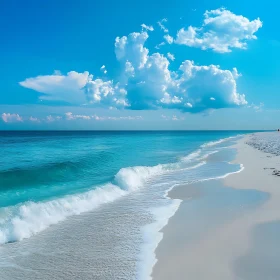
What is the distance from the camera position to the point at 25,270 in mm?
6484

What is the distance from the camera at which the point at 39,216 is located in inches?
395

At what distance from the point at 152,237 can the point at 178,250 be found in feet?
4.11

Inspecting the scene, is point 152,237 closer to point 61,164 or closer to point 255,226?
point 255,226

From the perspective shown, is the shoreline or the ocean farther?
the ocean

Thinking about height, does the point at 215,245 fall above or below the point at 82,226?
above

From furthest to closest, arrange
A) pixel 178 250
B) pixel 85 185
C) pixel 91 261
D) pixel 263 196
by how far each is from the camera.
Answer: pixel 85 185
pixel 263 196
pixel 178 250
pixel 91 261

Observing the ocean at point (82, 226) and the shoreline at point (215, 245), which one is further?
the ocean at point (82, 226)

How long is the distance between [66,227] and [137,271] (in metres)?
4.12

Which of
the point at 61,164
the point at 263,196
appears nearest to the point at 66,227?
the point at 263,196

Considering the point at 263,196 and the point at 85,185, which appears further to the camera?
the point at 85,185

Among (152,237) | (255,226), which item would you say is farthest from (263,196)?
(152,237)

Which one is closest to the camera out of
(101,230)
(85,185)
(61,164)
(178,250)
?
(178,250)

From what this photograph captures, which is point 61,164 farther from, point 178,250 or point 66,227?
point 178,250

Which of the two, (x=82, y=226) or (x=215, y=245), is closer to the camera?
(x=215, y=245)
